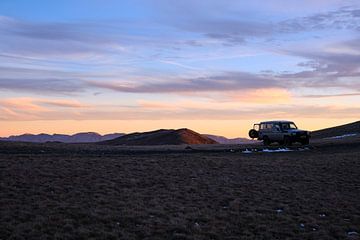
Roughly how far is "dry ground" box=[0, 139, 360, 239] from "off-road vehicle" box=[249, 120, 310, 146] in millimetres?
14781

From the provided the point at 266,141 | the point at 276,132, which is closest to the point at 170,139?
the point at 266,141

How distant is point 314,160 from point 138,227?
1831 cm

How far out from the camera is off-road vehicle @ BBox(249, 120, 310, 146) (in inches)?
1709

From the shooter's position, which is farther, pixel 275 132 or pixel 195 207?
pixel 275 132

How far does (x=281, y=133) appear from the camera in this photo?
145ft

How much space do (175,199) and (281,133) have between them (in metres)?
27.2

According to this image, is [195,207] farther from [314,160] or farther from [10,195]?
[314,160]

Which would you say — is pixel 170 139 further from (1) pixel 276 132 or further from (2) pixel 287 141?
(2) pixel 287 141

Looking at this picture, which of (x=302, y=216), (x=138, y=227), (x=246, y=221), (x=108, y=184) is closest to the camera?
(x=138, y=227)

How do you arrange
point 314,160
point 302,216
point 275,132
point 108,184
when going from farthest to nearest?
point 275,132 < point 314,160 < point 108,184 < point 302,216

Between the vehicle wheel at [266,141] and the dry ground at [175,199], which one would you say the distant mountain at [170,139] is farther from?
the dry ground at [175,199]

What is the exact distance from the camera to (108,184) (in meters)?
20.2

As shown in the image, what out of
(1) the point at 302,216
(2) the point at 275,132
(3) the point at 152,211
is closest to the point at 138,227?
(3) the point at 152,211

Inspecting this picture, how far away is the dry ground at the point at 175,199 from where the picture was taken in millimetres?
14539
